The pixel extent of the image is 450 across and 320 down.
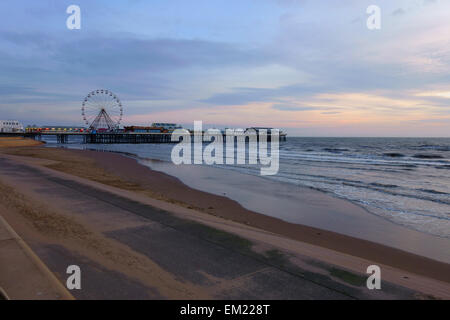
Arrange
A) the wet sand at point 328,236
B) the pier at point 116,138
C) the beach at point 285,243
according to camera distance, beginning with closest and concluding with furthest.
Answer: the beach at point 285,243
the wet sand at point 328,236
the pier at point 116,138

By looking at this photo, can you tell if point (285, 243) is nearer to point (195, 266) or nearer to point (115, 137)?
point (195, 266)

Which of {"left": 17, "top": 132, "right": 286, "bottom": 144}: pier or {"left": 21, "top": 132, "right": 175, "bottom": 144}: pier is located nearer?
{"left": 17, "top": 132, "right": 286, "bottom": 144}: pier

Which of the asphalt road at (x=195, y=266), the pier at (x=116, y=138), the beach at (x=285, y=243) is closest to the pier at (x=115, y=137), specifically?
the pier at (x=116, y=138)

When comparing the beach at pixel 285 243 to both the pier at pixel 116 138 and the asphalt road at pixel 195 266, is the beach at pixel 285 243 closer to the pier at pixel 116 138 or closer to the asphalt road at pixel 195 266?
the asphalt road at pixel 195 266

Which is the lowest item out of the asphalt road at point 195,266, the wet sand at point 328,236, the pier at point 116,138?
the wet sand at point 328,236

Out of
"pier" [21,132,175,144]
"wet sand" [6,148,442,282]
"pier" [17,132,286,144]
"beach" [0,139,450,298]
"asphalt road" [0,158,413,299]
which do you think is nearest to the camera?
"asphalt road" [0,158,413,299]

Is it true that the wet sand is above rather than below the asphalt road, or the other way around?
below

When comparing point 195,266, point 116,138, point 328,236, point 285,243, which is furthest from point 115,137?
point 195,266

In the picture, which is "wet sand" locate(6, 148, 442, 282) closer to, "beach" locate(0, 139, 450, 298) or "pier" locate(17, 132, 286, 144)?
"beach" locate(0, 139, 450, 298)

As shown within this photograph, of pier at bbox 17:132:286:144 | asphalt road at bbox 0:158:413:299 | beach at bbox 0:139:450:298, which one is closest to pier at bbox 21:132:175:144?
pier at bbox 17:132:286:144

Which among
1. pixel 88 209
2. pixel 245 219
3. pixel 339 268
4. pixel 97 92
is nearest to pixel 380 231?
Result: pixel 245 219

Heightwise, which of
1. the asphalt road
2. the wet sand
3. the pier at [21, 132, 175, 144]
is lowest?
the wet sand

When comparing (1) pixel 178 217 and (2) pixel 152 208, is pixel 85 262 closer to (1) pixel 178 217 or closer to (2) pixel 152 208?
(1) pixel 178 217
